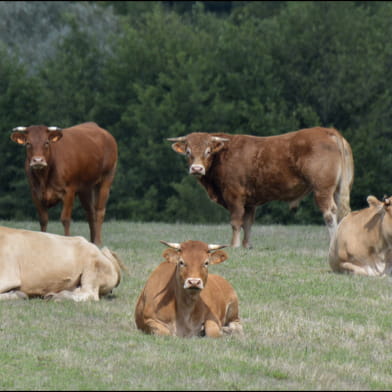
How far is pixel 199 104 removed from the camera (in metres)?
38.1

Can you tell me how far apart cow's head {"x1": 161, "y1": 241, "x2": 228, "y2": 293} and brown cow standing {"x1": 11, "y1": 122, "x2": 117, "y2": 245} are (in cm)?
649

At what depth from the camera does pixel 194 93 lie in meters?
37.7

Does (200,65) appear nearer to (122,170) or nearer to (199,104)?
(199,104)

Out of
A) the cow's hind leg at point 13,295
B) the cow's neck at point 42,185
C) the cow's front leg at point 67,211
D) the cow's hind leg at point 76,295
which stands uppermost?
the cow's hind leg at point 13,295

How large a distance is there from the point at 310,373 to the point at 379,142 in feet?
94.2

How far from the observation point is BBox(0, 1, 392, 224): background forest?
35188mm

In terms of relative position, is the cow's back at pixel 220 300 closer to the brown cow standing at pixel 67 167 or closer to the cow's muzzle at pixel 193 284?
the cow's muzzle at pixel 193 284

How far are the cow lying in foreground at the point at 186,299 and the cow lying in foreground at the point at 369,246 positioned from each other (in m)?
3.82

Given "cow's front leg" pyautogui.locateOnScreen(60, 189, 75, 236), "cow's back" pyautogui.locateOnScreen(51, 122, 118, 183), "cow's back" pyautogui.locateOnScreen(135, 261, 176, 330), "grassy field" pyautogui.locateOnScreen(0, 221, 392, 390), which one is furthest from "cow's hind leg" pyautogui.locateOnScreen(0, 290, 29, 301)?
"cow's back" pyautogui.locateOnScreen(51, 122, 118, 183)

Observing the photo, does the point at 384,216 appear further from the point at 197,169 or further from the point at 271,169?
the point at 197,169

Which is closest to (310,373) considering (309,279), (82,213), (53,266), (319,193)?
(53,266)

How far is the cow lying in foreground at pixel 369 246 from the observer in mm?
12281

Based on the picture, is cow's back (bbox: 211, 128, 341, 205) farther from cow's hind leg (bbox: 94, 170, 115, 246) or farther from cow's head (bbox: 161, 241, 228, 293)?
cow's head (bbox: 161, 241, 228, 293)

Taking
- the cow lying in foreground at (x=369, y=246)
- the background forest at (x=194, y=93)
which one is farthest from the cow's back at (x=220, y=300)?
the background forest at (x=194, y=93)
